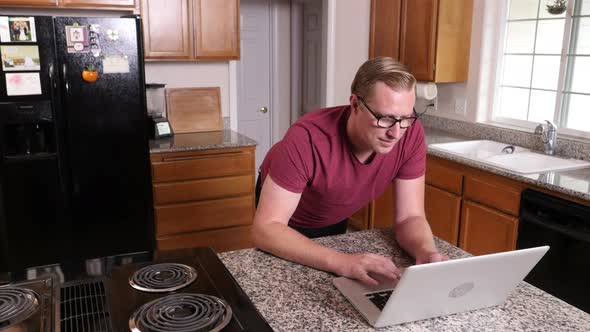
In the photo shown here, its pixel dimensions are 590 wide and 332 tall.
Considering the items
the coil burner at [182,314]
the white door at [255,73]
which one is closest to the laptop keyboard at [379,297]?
the coil burner at [182,314]

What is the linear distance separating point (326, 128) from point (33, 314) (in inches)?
36.6

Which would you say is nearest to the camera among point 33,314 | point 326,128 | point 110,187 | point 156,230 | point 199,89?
point 33,314

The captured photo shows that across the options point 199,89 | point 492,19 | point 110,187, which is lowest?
point 110,187

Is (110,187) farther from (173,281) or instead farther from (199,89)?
(173,281)

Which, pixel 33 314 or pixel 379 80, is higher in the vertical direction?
pixel 379 80

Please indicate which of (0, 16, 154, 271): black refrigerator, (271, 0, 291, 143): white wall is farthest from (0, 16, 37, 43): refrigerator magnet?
(271, 0, 291, 143): white wall

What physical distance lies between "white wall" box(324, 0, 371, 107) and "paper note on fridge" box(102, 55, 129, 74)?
194 centimetres

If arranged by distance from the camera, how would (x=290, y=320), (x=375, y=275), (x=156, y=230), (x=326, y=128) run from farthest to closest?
(x=156, y=230), (x=326, y=128), (x=375, y=275), (x=290, y=320)

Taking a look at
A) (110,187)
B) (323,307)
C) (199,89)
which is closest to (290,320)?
(323,307)

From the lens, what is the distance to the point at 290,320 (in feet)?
3.63

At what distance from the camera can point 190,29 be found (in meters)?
3.51

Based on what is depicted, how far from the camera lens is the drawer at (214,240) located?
339cm

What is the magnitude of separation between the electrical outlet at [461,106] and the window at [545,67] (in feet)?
0.66

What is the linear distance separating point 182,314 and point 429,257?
0.70 metres
